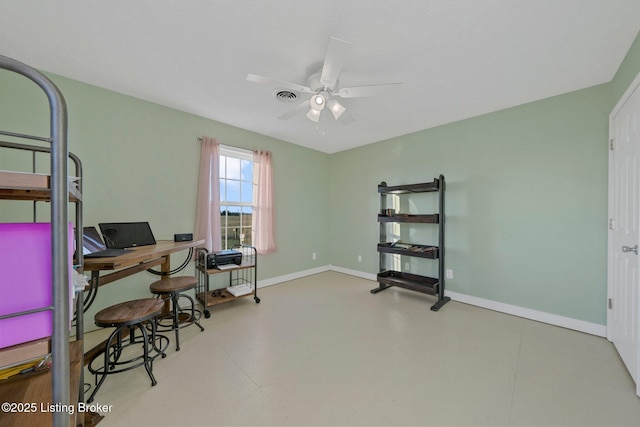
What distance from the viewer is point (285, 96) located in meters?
2.53

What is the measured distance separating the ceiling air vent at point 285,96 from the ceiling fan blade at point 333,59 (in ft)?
2.17

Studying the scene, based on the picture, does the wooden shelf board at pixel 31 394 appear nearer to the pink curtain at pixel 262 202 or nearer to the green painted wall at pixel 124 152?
the green painted wall at pixel 124 152

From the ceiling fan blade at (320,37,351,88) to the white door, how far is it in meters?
2.04

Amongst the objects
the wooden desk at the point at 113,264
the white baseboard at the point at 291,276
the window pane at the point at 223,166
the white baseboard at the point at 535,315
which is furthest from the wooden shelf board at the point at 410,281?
the window pane at the point at 223,166

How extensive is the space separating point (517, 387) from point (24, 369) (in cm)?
282

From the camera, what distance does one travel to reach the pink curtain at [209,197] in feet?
10.4

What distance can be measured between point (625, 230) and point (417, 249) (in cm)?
184

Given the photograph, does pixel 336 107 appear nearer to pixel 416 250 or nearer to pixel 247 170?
pixel 247 170

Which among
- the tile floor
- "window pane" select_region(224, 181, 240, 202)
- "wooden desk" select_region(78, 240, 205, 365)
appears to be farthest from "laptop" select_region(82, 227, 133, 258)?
"window pane" select_region(224, 181, 240, 202)

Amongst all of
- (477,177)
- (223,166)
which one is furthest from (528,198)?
(223,166)

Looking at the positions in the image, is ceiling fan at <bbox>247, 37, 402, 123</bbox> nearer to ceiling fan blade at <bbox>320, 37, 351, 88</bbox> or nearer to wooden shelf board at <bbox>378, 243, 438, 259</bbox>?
ceiling fan blade at <bbox>320, 37, 351, 88</bbox>

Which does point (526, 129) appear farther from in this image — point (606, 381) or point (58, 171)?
point (58, 171)

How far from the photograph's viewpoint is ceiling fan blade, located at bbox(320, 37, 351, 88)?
1.49 meters

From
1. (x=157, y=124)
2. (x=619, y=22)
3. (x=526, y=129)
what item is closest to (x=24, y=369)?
(x=157, y=124)
